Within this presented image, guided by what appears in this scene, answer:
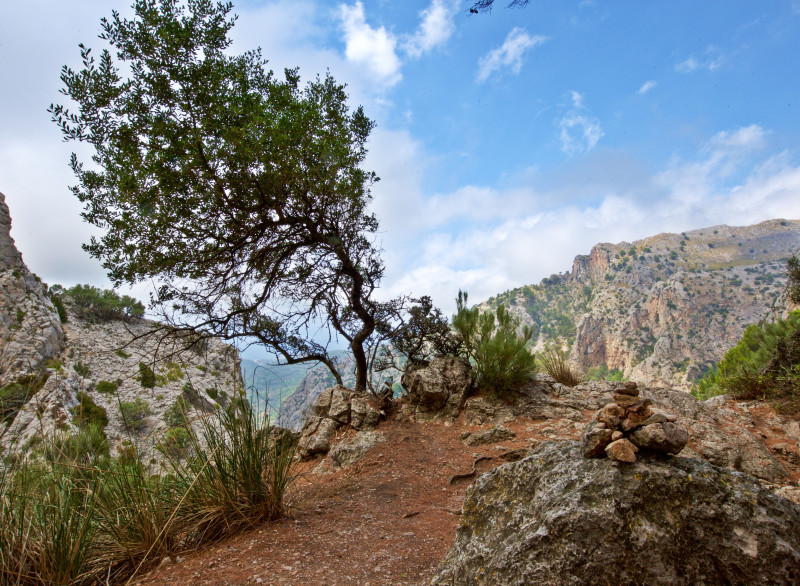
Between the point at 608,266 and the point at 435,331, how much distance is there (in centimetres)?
11386

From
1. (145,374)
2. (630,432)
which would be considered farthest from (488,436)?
(145,374)

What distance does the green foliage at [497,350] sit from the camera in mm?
8367

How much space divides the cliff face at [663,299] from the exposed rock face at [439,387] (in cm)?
4638

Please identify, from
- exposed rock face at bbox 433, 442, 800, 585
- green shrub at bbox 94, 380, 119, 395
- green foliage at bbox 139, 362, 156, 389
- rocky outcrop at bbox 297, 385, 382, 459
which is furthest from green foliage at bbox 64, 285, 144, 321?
exposed rock face at bbox 433, 442, 800, 585

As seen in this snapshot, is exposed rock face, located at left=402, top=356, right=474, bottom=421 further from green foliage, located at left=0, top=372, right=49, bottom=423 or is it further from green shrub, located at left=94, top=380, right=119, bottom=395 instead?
green shrub, located at left=94, top=380, right=119, bottom=395

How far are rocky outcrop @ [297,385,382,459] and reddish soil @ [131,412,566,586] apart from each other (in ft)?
2.98

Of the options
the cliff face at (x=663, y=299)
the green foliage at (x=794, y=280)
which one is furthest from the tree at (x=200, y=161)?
the cliff face at (x=663, y=299)

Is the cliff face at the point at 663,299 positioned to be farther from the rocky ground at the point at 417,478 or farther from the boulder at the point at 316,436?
the boulder at the point at 316,436

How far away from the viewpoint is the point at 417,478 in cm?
584

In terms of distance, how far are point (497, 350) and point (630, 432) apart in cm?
623

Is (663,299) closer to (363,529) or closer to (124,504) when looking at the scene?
(363,529)

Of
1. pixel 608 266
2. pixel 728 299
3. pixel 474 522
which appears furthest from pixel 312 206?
pixel 608 266

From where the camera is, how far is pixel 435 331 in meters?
9.23

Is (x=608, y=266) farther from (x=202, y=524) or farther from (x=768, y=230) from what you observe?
(x=202, y=524)
